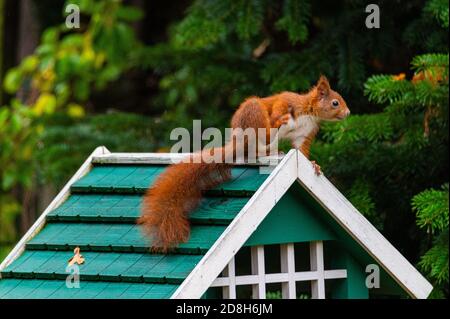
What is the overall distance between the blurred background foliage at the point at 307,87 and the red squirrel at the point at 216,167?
45 cm

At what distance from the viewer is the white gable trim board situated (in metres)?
2.99

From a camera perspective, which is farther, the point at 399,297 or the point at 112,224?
the point at 399,297

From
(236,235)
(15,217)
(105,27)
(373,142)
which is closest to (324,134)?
(373,142)

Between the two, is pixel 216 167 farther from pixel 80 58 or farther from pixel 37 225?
pixel 80 58

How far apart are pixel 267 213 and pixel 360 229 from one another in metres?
0.37

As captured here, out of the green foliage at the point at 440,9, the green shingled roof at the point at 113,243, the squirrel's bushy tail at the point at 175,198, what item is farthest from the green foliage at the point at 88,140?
the squirrel's bushy tail at the point at 175,198

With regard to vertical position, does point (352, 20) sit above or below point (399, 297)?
above

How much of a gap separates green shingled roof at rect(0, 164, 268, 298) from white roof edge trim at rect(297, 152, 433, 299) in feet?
0.53

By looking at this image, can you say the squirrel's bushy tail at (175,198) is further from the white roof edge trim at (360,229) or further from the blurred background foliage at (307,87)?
the blurred background foliage at (307,87)

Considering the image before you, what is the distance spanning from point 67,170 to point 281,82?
59.9 inches

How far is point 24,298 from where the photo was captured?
317cm

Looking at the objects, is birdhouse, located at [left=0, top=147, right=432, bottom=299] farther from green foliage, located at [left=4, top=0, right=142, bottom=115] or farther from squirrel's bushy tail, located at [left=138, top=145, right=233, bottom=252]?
green foliage, located at [left=4, top=0, right=142, bottom=115]

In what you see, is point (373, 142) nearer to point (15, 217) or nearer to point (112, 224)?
point (112, 224)

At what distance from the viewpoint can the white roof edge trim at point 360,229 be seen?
3.29 meters
